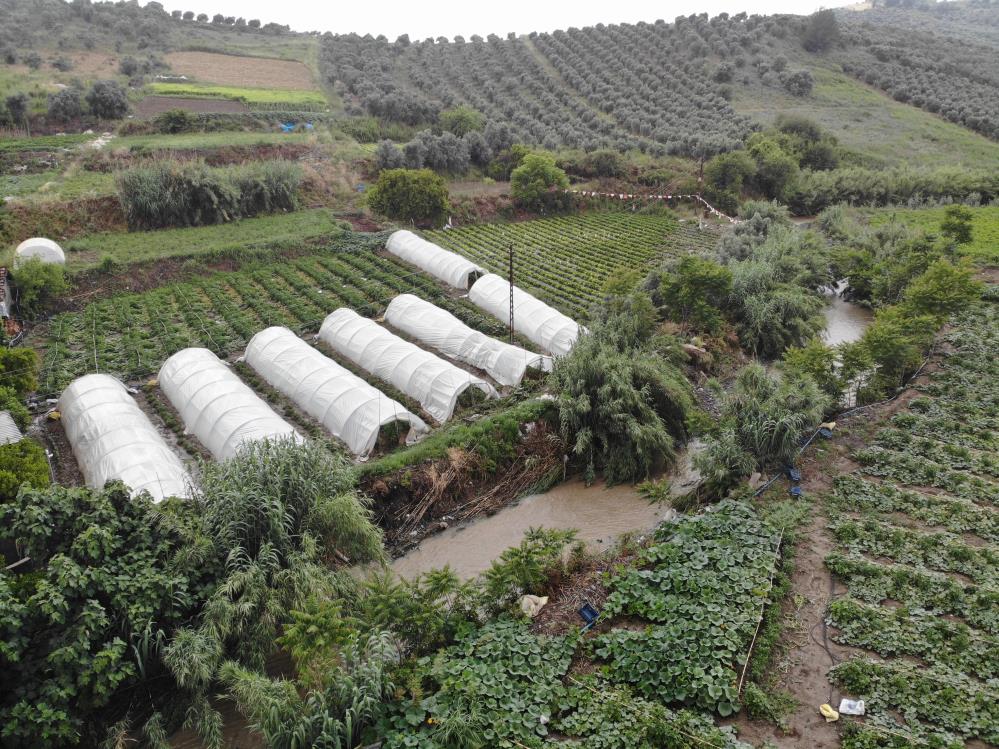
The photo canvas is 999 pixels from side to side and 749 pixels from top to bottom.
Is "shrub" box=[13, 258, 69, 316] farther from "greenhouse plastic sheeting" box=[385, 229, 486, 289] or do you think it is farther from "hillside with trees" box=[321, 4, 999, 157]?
"hillside with trees" box=[321, 4, 999, 157]

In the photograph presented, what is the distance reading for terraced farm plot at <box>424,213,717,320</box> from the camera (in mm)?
29297

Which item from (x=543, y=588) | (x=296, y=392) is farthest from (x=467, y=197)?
(x=543, y=588)

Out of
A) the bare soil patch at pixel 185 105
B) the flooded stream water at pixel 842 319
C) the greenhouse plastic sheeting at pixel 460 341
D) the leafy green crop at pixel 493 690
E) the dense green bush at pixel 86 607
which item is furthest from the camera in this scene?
the bare soil patch at pixel 185 105

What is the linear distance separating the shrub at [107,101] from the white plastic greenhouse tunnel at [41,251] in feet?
75.0

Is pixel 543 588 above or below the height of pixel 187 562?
below

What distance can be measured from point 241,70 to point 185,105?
17.9m

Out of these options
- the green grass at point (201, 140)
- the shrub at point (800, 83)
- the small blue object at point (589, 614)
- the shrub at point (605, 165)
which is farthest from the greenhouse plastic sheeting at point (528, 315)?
the shrub at point (800, 83)

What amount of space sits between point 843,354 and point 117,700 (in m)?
20.0

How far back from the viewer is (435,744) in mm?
9234

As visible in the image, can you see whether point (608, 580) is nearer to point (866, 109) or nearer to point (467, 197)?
point (467, 197)

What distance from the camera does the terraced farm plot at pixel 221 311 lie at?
21.4 m

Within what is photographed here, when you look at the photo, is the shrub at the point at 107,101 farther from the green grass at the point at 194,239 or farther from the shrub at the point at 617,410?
the shrub at the point at 617,410

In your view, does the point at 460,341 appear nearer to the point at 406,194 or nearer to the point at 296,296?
the point at 296,296

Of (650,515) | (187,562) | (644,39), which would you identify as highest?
(644,39)
